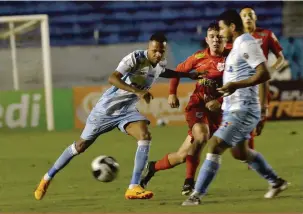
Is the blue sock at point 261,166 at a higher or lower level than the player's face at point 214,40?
lower

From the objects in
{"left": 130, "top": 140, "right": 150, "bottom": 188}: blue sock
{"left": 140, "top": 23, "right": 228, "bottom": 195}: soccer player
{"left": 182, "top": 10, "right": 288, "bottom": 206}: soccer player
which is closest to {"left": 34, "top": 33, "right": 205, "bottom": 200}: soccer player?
{"left": 130, "top": 140, "right": 150, "bottom": 188}: blue sock

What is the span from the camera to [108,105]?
850cm

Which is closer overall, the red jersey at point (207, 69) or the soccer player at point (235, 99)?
the soccer player at point (235, 99)

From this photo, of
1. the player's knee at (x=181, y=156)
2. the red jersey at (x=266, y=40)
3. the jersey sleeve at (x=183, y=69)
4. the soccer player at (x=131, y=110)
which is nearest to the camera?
the soccer player at (x=131, y=110)

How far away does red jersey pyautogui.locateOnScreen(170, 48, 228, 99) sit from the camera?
8.93 meters

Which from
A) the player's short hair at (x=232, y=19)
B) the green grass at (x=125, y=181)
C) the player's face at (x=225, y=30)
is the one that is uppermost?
the player's short hair at (x=232, y=19)

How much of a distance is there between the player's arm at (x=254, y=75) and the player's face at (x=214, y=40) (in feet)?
4.72

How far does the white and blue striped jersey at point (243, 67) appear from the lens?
7.24m

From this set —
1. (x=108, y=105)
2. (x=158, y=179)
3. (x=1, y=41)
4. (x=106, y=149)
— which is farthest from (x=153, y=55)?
(x=1, y=41)

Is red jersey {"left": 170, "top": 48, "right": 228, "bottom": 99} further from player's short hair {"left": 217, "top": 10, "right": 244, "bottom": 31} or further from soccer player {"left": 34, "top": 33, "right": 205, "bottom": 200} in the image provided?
player's short hair {"left": 217, "top": 10, "right": 244, "bottom": 31}

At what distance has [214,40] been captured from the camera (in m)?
8.80

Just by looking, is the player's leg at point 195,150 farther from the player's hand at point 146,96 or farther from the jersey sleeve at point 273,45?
the jersey sleeve at point 273,45

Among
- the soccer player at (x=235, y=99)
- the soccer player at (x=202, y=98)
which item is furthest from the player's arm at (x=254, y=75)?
the soccer player at (x=202, y=98)

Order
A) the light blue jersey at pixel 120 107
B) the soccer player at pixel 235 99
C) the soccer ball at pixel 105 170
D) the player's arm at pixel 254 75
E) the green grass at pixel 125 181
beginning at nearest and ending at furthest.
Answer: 1. the player's arm at pixel 254 75
2. the soccer player at pixel 235 99
3. the green grass at pixel 125 181
4. the light blue jersey at pixel 120 107
5. the soccer ball at pixel 105 170
